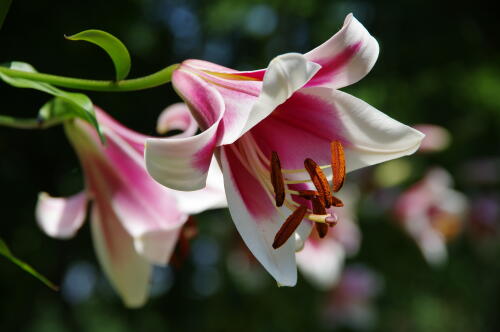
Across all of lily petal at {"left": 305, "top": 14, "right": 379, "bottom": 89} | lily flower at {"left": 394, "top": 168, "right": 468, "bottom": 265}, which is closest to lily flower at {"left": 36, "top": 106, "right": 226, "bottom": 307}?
lily petal at {"left": 305, "top": 14, "right": 379, "bottom": 89}

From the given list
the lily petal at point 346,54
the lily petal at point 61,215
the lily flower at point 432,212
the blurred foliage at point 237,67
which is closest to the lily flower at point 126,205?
the lily petal at point 61,215

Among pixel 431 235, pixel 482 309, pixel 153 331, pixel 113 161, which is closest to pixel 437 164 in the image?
pixel 431 235

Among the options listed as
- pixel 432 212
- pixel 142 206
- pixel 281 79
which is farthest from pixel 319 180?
pixel 432 212

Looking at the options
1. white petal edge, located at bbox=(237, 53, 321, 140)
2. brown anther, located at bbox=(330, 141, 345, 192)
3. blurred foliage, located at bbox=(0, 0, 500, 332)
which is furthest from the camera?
blurred foliage, located at bbox=(0, 0, 500, 332)

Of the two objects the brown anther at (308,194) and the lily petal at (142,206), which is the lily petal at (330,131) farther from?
the lily petal at (142,206)

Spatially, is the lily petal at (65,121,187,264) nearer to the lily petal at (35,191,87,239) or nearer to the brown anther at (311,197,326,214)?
the lily petal at (35,191,87,239)

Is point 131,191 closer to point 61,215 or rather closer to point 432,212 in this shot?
point 61,215
